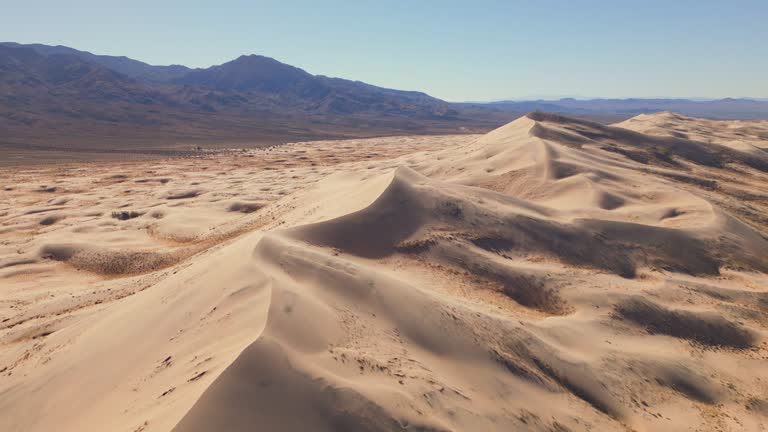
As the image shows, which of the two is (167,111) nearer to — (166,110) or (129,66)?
(166,110)

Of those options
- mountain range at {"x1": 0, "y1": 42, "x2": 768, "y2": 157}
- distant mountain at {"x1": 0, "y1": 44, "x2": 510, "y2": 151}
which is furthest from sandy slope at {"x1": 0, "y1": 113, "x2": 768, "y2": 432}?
distant mountain at {"x1": 0, "y1": 44, "x2": 510, "y2": 151}

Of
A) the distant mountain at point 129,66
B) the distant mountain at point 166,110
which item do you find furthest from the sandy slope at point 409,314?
the distant mountain at point 129,66

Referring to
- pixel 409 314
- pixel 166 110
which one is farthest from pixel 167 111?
pixel 409 314

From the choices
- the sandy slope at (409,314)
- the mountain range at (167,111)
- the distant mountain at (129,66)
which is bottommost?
the sandy slope at (409,314)

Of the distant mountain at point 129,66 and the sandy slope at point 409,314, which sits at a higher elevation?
the distant mountain at point 129,66

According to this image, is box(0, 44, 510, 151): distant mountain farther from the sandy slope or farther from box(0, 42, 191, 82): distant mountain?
the sandy slope

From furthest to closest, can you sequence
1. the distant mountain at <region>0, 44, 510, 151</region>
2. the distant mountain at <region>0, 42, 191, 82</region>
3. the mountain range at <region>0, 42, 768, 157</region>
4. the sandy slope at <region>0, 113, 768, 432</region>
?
the distant mountain at <region>0, 42, 191, 82</region> → the distant mountain at <region>0, 44, 510, 151</region> → the mountain range at <region>0, 42, 768, 157</region> → the sandy slope at <region>0, 113, 768, 432</region>

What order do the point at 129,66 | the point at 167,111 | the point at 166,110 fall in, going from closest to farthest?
the point at 167,111, the point at 166,110, the point at 129,66

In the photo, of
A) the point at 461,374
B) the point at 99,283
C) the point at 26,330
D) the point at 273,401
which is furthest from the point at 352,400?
the point at 99,283

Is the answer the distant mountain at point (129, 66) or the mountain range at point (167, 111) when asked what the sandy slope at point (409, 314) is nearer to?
the mountain range at point (167, 111)
